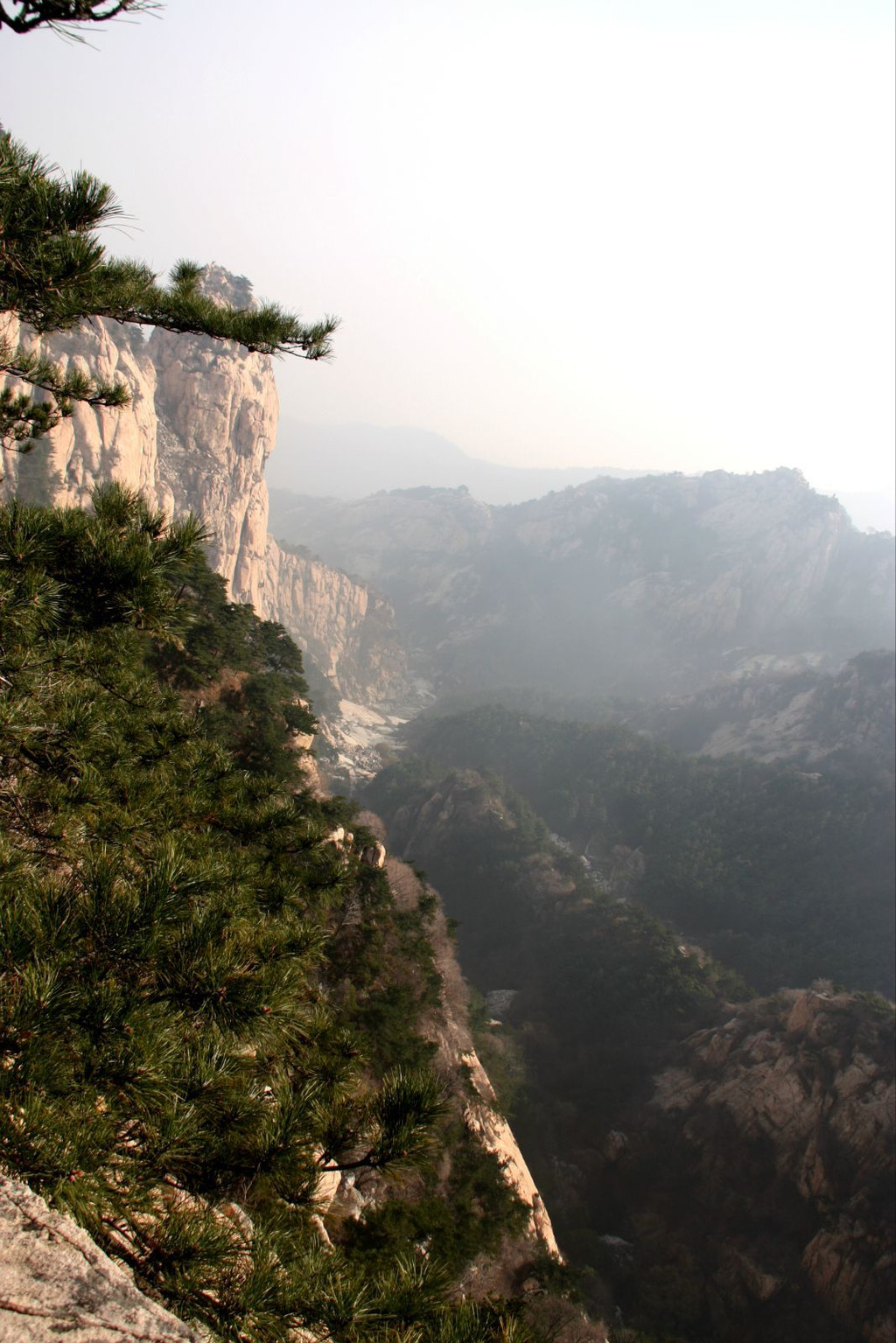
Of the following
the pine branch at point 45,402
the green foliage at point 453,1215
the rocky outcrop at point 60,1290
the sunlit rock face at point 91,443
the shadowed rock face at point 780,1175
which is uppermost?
the sunlit rock face at point 91,443

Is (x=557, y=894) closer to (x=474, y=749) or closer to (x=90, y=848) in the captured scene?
(x=474, y=749)

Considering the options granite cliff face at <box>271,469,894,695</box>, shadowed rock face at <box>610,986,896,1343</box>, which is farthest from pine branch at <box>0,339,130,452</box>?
granite cliff face at <box>271,469,894,695</box>

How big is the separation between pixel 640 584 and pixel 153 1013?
317 feet

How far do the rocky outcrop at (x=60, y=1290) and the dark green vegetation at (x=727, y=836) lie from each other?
114 ft

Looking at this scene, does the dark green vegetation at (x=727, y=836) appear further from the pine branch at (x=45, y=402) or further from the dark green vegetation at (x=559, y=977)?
the pine branch at (x=45, y=402)

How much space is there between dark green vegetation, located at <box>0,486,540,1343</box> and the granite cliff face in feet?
238

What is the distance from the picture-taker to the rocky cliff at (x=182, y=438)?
23297 mm

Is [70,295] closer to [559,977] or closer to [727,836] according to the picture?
[559,977]

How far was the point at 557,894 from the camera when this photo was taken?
98.6 ft

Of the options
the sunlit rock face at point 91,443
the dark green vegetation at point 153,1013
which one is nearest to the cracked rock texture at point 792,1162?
the dark green vegetation at point 153,1013

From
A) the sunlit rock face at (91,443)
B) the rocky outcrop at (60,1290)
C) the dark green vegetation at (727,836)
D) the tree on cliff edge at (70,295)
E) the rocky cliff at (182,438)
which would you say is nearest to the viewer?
the rocky outcrop at (60,1290)

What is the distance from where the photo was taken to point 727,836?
3891 centimetres

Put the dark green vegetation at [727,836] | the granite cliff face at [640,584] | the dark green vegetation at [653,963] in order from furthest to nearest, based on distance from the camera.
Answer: the granite cliff face at [640,584] < the dark green vegetation at [727,836] < the dark green vegetation at [653,963]

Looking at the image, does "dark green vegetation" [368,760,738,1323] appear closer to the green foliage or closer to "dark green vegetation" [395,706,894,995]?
the green foliage
